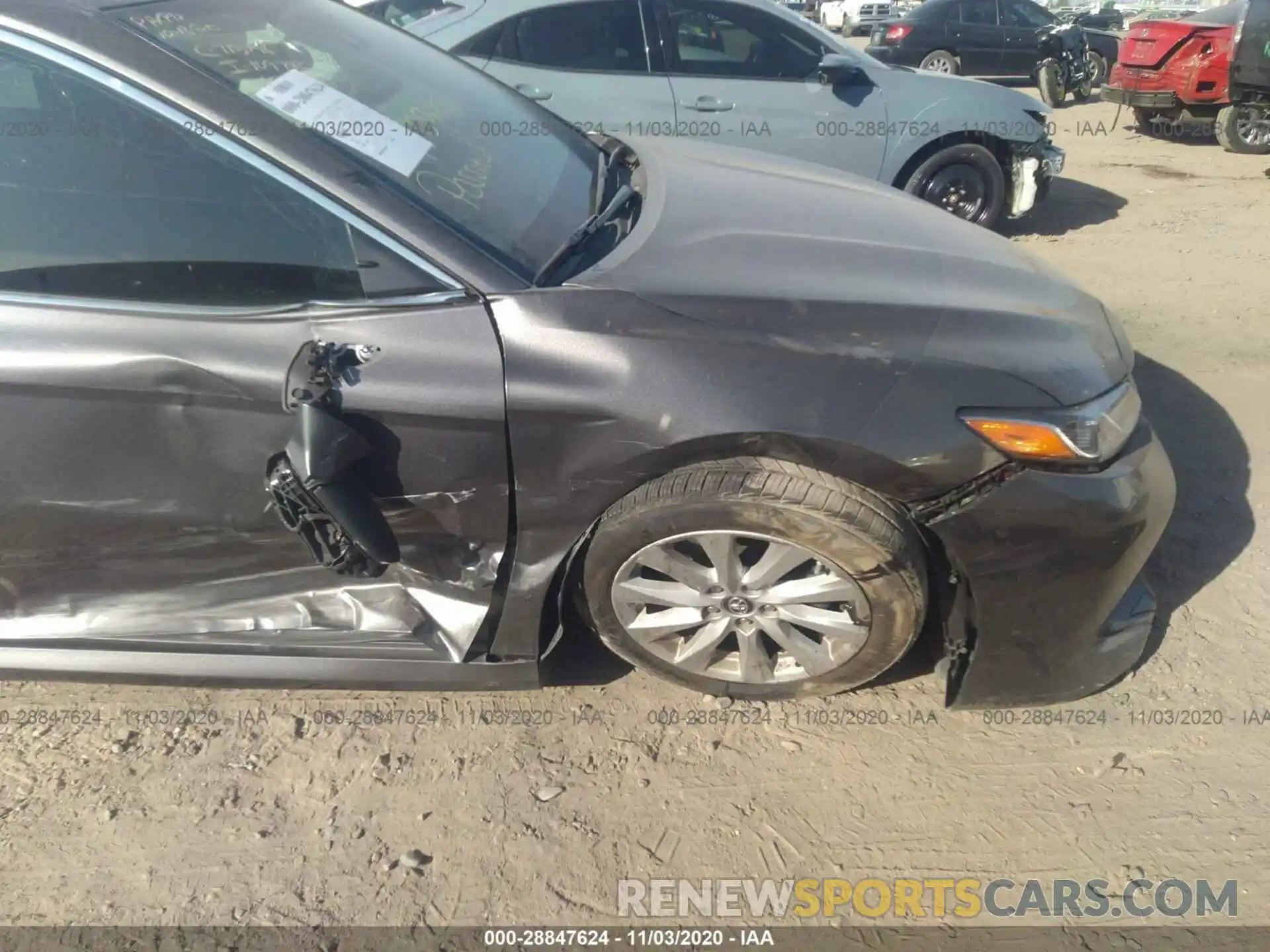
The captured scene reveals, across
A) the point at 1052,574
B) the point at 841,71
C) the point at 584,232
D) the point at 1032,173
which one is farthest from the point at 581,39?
the point at 1052,574

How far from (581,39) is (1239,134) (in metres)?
6.52

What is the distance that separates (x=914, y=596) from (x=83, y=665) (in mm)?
2017

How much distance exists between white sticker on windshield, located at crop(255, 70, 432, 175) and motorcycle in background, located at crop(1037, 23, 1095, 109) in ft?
37.8

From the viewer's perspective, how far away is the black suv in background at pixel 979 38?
1266 centimetres

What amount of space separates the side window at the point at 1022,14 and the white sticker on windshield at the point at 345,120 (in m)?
13.2

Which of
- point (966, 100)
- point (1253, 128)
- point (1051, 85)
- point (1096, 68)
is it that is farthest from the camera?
point (1096, 68)

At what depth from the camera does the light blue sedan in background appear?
16.7 ft

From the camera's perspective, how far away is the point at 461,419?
1.95 metres

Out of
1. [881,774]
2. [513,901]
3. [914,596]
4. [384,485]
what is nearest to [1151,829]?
Result: [881,774]

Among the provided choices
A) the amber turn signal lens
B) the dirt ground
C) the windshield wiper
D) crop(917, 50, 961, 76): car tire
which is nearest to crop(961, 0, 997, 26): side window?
crop(917, 50, 961, 76): car tire

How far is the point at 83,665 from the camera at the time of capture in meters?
2.23

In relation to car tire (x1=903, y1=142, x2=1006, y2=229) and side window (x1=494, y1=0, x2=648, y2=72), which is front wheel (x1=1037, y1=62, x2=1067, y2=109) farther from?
side window (x1=494, y1=0, x2=648, y2=72)

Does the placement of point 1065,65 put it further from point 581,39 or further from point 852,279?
point 852,279

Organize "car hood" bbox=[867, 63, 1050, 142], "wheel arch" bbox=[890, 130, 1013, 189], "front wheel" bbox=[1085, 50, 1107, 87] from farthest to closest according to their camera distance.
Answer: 1. "front wheel" bbox=[1085, 50, 1107, 87]
2. "wheel arch" bbox=[890, 130, 1013, 189]
3. "car hood" bbox=[867, 63, 1050, 142]
